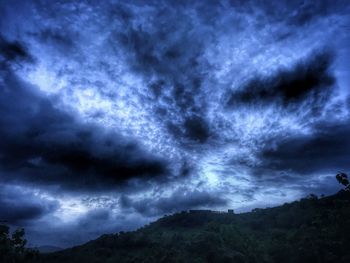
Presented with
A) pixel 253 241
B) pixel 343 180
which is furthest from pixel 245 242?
pixel 343 180

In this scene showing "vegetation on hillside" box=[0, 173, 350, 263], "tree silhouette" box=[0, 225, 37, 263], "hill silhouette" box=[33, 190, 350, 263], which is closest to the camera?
"tree silhouette" box=[0, 225, 37, 263]

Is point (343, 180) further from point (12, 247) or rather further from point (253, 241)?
point (253, 241)

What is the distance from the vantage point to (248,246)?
2413 inches

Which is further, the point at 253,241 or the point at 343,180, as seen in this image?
the point at 253,241

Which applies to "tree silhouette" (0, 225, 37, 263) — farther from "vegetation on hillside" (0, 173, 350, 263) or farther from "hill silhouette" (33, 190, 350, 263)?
"hill silhouette" (33, 190, 350, 263)

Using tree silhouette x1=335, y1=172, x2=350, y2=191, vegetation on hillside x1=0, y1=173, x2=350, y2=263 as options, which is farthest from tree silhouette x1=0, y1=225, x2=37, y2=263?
tree silhouette x1=335, y1=172, x2=350, y2=191

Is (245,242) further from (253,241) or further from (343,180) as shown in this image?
(343,180)

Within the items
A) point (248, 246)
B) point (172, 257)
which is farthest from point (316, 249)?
point (172, 257)

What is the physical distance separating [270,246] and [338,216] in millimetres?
27871

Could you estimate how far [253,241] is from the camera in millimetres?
62844

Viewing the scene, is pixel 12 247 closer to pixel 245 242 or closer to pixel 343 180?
pixel 343 180

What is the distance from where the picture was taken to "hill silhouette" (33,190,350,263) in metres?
36.5

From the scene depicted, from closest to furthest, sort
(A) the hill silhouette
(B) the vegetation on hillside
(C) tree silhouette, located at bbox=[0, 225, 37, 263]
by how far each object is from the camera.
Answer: (C) tree silhouette, located at bbox=[0, 225, 37, 263] → (B) the vegetation on hillside → (A) the hill silhouette

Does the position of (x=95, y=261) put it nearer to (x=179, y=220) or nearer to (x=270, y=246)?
(x=270, y=246)
